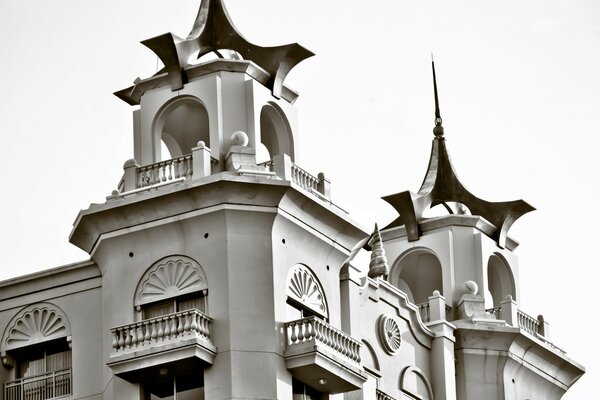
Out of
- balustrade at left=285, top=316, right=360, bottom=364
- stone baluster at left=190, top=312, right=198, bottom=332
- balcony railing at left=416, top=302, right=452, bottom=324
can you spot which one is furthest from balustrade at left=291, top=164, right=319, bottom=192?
balcony railing at left=416, top=302, right=452, bottom=324

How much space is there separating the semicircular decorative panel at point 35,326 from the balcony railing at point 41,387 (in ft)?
3.27

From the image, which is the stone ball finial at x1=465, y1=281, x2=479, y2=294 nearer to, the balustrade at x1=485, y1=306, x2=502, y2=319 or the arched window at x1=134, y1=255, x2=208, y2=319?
the balustrade at x1=485, y1=306, x2=502, y2=319

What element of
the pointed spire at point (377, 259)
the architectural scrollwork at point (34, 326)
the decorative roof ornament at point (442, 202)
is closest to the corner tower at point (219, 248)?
the architectural scrollwork at point (34, 326)

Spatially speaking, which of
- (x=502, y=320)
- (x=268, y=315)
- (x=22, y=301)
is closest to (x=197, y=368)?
(x=268, y=315)

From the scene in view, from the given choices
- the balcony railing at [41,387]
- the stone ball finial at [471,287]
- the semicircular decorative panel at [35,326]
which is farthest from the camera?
the stone ball finial at [471,287]

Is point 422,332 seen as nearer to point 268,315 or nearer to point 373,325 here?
point 373,325

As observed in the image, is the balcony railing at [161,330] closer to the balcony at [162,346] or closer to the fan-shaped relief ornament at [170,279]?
the balcony at [162,346]

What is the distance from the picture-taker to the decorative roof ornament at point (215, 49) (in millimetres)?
68062

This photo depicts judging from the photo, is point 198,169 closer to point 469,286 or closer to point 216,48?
point 216,48

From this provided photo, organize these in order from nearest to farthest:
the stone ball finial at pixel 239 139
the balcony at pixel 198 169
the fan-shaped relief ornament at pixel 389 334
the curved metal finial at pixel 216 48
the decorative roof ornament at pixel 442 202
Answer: the balcony at pixel 198 169 < the stone ball finial at pixel 239 139 < the curved metal finial at pixel 216 48 < the fan-shaped relief ornament at pixel 389 334 < the decorative roof ornament at pixel 442 202

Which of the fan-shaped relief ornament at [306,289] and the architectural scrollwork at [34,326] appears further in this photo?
the architectural scrollwork at [34,326]

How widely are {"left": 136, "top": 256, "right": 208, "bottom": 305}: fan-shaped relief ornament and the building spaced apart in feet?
0.12

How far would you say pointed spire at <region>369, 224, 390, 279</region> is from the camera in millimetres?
72812

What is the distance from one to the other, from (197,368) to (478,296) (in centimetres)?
1466
